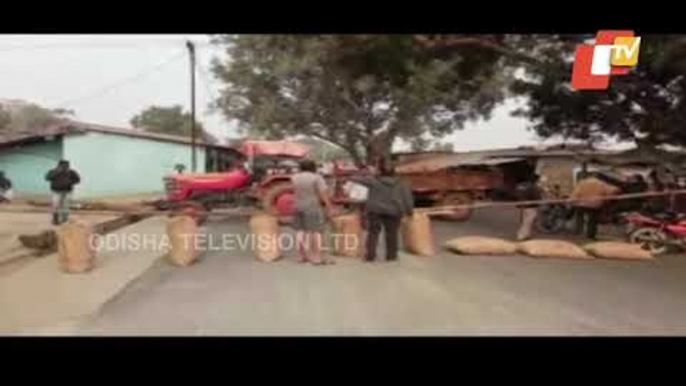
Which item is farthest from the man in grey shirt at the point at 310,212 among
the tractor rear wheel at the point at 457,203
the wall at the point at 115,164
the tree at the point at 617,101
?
the tractor rear wheel at the point at 457,203

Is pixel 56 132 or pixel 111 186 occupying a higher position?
pixel 56 132

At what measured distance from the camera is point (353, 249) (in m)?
8.09

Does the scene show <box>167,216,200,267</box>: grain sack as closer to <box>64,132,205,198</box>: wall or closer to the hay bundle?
<box>64,132,205,198</box>: wall

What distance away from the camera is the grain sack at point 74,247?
7.03 m

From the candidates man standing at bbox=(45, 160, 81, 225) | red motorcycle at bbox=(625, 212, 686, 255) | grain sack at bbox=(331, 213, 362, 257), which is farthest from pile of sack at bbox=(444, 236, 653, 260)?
man standing at bbox=(45, 160, 81, 225)

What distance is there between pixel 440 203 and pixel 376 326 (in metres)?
5.95

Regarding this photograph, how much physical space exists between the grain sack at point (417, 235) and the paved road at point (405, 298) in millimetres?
213

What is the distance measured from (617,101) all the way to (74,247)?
7.06 meters

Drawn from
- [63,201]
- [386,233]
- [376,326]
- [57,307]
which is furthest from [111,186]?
[376,326]

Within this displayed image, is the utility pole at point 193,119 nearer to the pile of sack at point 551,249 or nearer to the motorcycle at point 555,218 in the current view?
the pile of sack at point 551,249

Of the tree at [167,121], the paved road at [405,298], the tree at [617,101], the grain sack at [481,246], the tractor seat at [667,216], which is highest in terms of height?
the tree at [617,101]

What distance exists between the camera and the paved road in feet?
17.7
